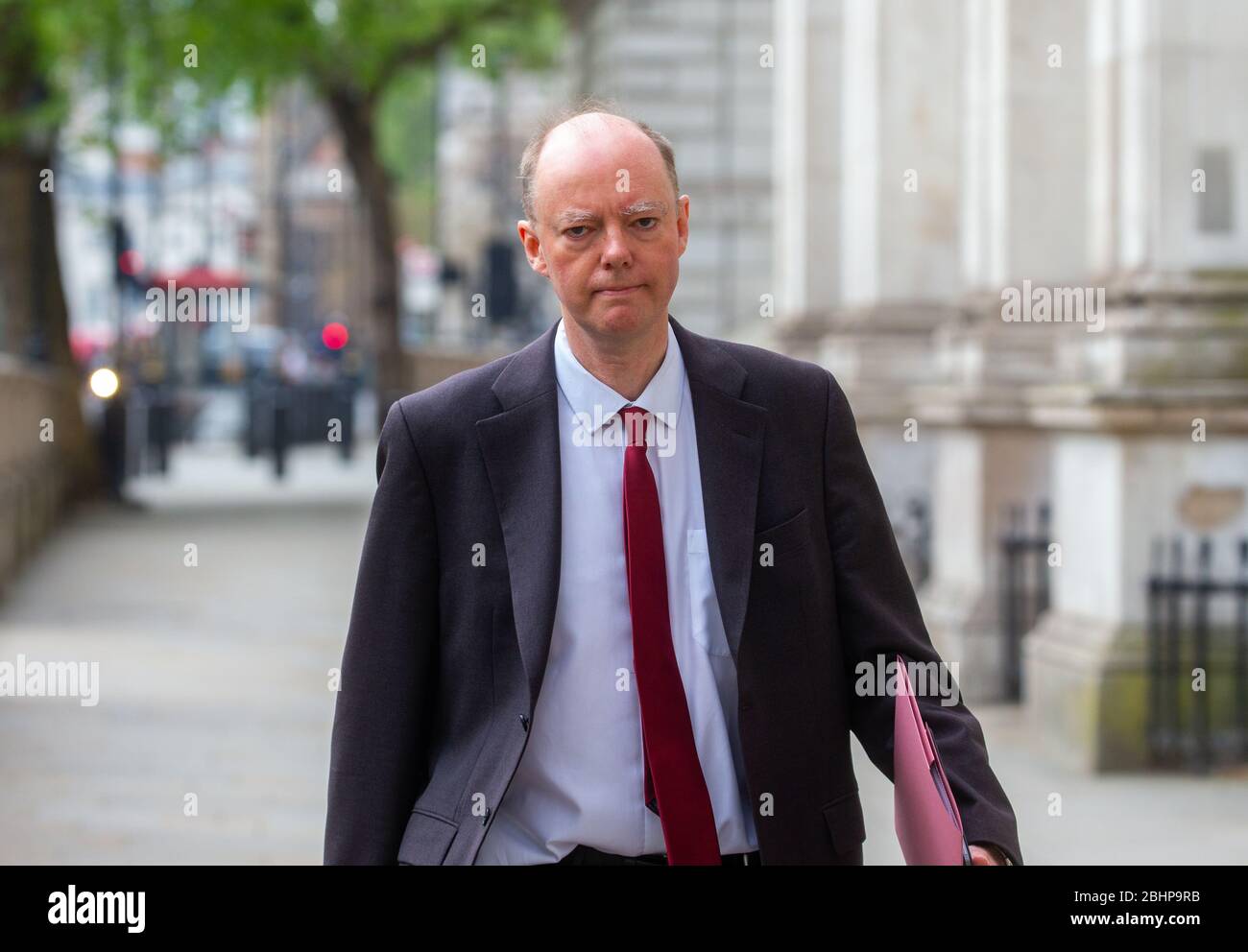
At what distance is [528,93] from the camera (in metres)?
69.4

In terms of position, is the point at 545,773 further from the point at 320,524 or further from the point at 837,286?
the point at 320,524

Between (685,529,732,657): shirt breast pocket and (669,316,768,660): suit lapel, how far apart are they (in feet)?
0.07

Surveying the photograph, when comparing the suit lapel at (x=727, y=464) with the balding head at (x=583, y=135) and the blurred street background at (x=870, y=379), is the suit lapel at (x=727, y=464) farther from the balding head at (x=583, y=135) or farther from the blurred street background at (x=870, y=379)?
the blurred street background at (x=870, y=379)

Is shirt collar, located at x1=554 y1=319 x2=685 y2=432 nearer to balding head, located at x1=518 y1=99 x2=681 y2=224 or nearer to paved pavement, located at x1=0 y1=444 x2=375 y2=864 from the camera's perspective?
balding head, located at x1=518 y1=99 x2=681 y2=224

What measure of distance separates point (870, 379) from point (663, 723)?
13033mm

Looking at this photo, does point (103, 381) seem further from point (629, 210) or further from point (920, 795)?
point (920, 795)

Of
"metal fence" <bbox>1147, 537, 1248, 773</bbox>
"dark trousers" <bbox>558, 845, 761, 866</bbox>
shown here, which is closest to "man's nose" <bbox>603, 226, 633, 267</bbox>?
"dark trousers" <bbox>558, 845, 761, 866</bbox>

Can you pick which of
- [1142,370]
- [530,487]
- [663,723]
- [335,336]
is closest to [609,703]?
[663,723]

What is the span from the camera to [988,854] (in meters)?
2.86

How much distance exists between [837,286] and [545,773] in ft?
51.1
